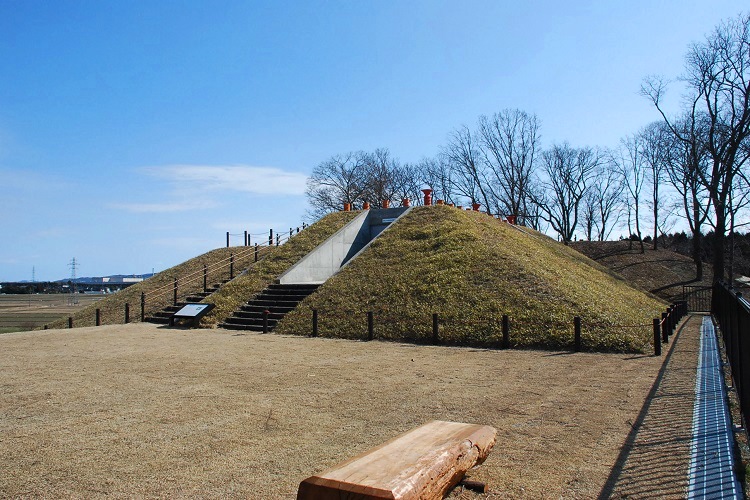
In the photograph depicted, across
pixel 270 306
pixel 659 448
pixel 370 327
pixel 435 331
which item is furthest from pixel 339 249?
pixel 659 448

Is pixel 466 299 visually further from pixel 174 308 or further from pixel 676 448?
pixel 174 308

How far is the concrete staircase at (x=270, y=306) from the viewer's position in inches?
696

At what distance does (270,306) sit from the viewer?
742 inches

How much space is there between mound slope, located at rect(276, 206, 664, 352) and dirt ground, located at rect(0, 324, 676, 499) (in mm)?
1360

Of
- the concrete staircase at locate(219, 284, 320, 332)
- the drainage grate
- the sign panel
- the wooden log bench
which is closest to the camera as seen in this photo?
the wooden log bench

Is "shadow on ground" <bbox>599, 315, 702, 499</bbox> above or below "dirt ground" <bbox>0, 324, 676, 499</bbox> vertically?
below

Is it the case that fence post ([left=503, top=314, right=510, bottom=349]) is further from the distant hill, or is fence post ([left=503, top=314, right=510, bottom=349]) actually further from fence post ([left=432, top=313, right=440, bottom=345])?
the distant hill

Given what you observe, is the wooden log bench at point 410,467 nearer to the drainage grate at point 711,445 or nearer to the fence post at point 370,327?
the drainage grate at point 711,445

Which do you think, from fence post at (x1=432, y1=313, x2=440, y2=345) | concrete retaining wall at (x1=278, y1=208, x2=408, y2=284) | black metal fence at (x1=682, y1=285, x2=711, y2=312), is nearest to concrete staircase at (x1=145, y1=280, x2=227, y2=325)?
concrete retaining wall at (x1=278, y1=208, x2=408, y2=284)

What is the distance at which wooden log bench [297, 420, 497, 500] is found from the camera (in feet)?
10.3

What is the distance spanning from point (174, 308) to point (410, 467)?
19.4 metres

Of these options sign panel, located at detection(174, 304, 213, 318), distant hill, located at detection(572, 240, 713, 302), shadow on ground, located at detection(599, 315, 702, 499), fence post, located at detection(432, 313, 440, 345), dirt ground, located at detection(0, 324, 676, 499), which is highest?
distant hill, located at detection(572, 240, 713, 302)

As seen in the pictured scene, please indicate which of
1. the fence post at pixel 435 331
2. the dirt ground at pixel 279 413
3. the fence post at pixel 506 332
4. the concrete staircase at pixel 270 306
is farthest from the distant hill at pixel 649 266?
the dirt ground at pixel 279 413

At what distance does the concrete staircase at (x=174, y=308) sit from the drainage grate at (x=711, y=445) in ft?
55.0
